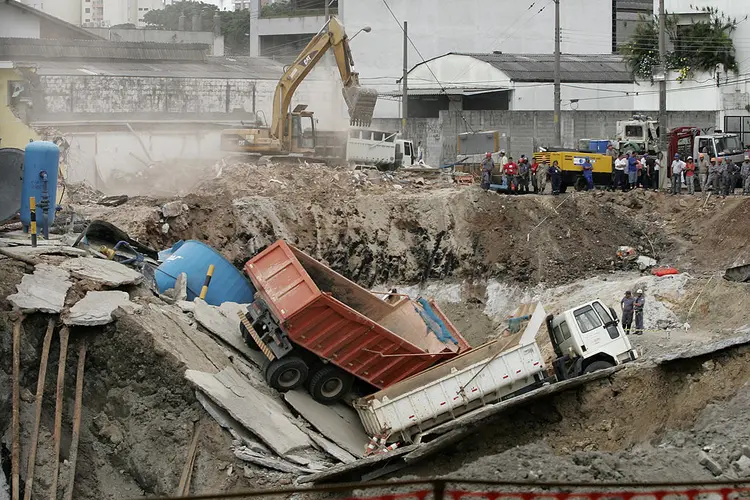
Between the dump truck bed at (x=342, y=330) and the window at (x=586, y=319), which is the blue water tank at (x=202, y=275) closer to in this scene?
the dump truck bed at (x=342, y=330)

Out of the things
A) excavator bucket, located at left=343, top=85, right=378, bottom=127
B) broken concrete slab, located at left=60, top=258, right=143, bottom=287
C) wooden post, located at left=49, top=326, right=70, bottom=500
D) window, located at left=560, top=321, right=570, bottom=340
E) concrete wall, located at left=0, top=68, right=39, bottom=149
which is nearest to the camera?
wooden post, located at left=49, top=326, right=70, bottom=500

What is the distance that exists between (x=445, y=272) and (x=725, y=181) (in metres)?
8.69

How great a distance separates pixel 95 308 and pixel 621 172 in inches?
819

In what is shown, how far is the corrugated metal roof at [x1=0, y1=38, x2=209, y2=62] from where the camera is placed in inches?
1715

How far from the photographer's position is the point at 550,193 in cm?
3159

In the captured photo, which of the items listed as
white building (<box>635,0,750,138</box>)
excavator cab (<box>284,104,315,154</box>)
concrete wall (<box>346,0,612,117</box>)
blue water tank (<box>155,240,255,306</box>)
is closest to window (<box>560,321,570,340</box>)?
blue water tank (<box>155,240,255,306</box>)

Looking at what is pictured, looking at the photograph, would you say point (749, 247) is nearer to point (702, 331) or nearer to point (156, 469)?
point (702, 331)

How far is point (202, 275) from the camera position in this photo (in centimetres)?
1880

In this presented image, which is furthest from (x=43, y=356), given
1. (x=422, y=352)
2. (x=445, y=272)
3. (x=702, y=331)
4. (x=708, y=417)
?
(x=445, y=272)

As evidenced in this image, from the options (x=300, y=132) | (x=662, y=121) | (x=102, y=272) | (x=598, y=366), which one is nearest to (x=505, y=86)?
(x=662, y=121)

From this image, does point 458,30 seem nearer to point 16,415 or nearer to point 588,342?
point 588,342

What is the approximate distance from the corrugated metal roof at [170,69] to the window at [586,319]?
3246 cm

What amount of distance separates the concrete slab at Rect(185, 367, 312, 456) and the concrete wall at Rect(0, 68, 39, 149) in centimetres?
1902

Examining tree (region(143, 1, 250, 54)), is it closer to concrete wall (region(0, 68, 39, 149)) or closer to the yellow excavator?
concrete wall (region(0, 68, 39, 149))
